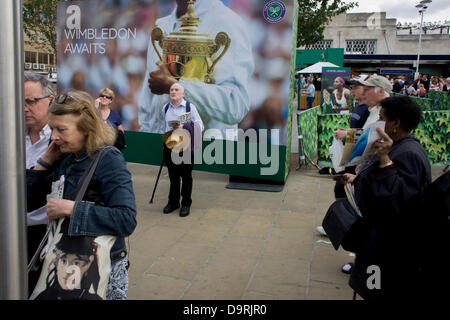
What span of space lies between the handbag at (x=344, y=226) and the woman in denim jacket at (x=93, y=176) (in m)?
1.40

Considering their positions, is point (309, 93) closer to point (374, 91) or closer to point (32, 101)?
point (374, 91)

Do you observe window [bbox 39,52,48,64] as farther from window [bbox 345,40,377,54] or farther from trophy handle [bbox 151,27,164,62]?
trophy handle [bbox 151,27,164,62]

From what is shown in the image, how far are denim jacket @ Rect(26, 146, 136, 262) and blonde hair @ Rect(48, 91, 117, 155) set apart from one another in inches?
2.0

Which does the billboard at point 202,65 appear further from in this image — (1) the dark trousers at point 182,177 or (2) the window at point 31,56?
(2) the window at point 31,56

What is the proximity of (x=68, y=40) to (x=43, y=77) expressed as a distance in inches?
261

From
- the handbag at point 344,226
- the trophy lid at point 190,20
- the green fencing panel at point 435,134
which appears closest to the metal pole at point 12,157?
the handbag at point 344,226

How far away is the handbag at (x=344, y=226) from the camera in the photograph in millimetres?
2582

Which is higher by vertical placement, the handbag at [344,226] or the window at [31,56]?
the window at [31,56]

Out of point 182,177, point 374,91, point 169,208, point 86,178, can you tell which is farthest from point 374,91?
point 169,208

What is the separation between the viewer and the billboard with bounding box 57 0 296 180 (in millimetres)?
6746

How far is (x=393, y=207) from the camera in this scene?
2.26 metres

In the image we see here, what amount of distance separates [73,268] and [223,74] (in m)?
5.73

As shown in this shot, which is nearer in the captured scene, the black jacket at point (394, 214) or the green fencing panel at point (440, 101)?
the black jacket at point (394, 214)

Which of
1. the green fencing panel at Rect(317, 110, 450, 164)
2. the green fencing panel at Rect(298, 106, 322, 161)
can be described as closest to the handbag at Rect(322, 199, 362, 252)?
the green fencing panel at Rect(298, 106, 322, 161)
